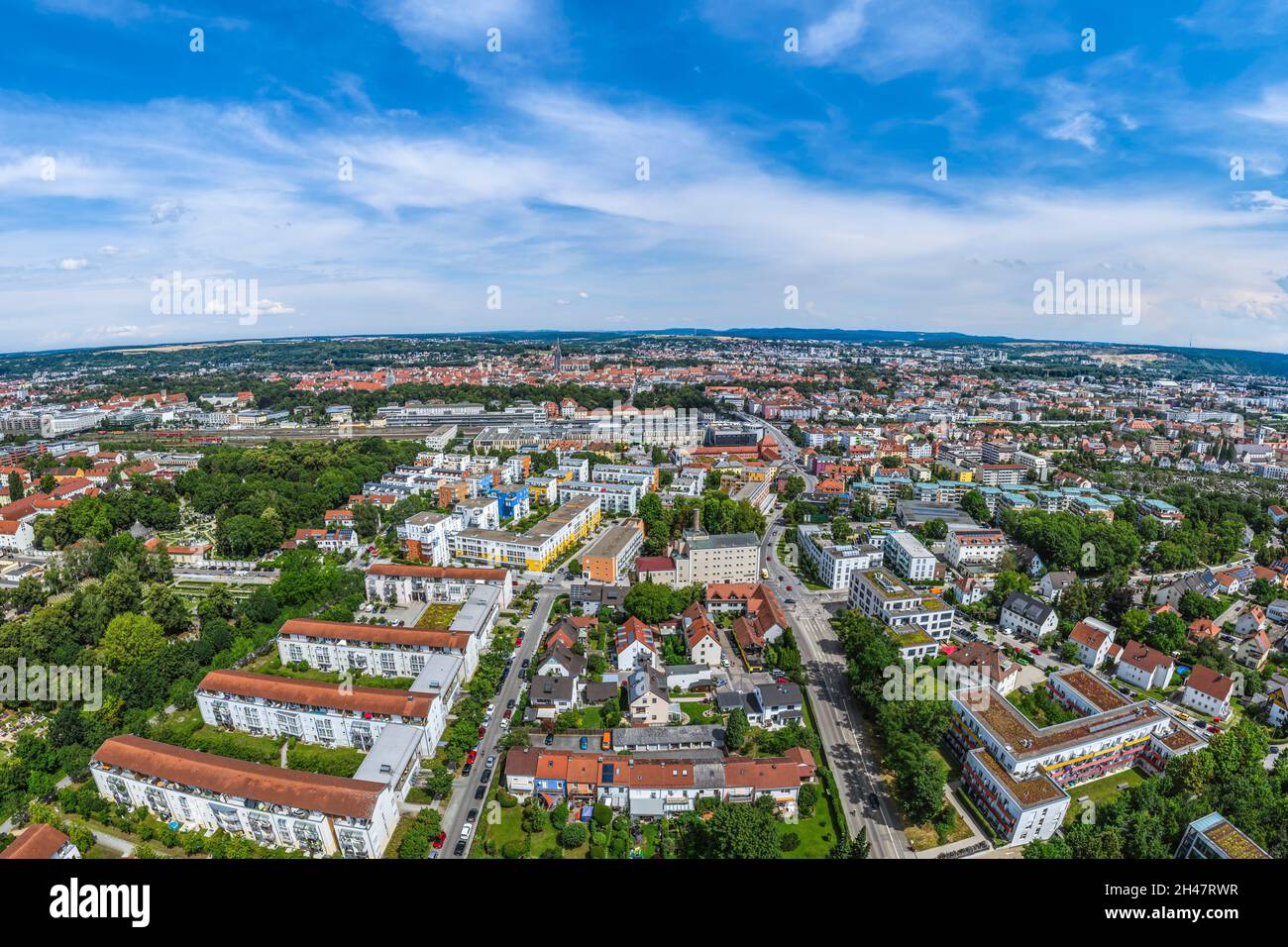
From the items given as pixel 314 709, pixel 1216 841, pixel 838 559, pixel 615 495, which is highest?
pixel 615 495

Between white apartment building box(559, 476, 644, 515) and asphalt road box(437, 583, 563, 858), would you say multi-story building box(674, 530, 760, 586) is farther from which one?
white apartment building box(559, 476, 644, 515)

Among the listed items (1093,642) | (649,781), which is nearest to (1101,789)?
(1093,642)

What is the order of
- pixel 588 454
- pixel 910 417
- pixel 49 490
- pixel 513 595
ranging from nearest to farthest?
pixel 513 595 < pixel 49 490 < pixel 588 454 < pixel 910 417

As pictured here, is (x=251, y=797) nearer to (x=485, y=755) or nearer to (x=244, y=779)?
(x=244, y=779)

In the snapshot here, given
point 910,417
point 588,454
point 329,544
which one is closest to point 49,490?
point 329,544

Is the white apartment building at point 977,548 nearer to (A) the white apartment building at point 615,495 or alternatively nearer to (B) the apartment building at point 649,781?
(A) the white apartment building at point 615,495

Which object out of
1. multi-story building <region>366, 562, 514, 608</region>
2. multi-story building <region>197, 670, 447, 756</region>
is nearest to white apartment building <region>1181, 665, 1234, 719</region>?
multi-story building <region>197, 670, 447, 756</region>

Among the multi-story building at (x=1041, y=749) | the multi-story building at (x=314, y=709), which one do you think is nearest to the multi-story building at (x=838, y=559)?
the multi-story building at (x=1041, y=749)

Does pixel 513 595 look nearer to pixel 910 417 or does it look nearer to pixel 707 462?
pixel 707 462
